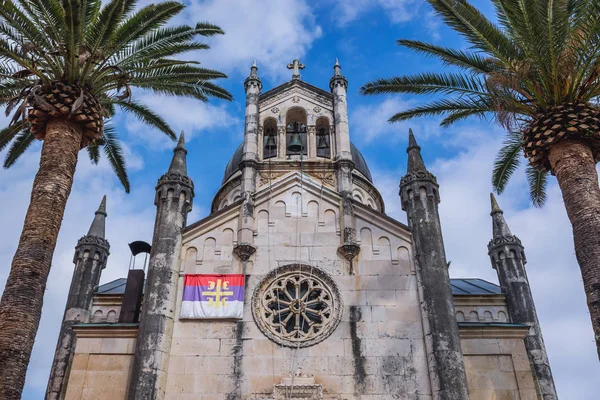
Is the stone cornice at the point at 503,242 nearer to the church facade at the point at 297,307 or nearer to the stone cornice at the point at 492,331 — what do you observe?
the church facade at the point at 297,307

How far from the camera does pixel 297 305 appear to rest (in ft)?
62.4

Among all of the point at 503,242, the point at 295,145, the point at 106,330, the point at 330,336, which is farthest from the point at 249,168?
the point at 503,242

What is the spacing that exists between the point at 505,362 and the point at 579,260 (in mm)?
5550

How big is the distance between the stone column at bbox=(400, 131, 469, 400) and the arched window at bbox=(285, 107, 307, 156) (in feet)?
15.0

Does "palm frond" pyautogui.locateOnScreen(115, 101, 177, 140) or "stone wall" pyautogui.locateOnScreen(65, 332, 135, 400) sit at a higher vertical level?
"palm frond" pyautogui.locateOnScreen(115, 101, 177, 140)

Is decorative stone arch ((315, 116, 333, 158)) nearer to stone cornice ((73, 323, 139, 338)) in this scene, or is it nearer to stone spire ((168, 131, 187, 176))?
stone spire ((168, 131, 187, 176))

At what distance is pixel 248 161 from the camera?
2256 cm

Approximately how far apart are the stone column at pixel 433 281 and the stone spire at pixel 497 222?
9.52 meters

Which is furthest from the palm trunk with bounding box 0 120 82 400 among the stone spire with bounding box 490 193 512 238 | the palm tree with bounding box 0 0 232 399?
the stone spire with bounding box 490 193 512 238

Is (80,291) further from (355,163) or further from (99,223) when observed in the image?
(355,163)

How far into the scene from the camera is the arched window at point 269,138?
24359mm

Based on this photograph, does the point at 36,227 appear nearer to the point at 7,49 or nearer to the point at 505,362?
the point at 7,49

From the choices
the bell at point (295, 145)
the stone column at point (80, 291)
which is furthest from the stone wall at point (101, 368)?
the bell at point (295, 145)

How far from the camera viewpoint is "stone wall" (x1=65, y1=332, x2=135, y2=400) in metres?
17.6
